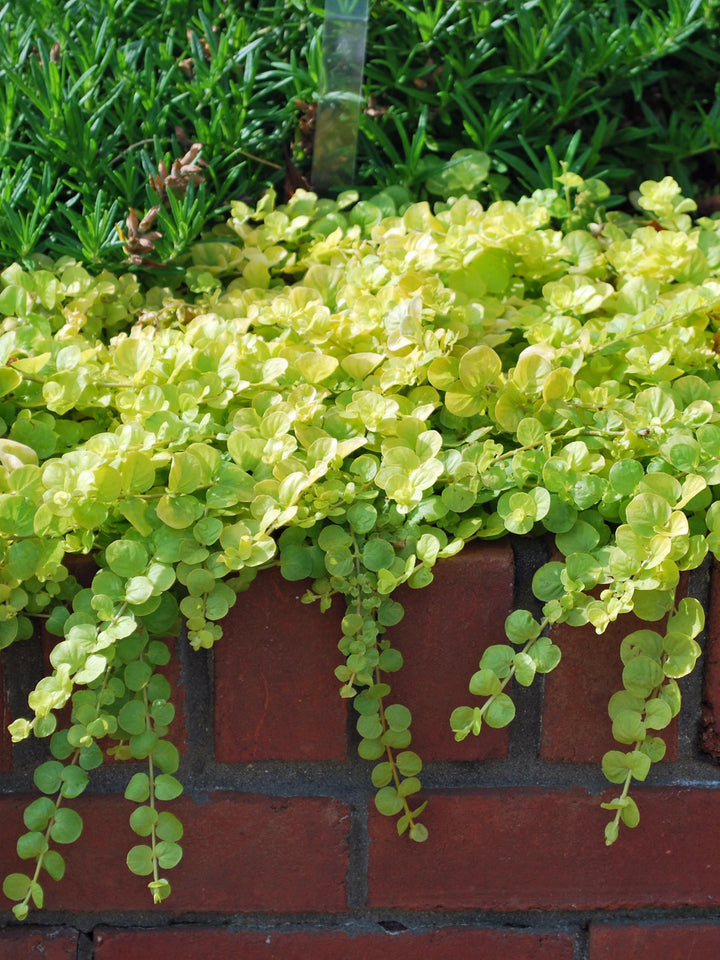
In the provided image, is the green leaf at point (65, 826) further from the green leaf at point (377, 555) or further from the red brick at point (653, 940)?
the red brick at point (653, 940)

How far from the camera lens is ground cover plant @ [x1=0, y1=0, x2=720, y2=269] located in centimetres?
127

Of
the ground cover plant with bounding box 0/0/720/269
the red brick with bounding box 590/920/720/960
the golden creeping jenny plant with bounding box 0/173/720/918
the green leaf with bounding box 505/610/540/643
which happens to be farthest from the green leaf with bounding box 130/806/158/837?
the ground cover plant with bounding box 0/0/720/269

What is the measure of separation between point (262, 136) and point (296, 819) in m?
0.97

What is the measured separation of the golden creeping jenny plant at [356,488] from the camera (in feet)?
2.60

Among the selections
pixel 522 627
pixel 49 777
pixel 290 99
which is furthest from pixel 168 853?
pixel 290 99

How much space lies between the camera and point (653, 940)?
934 millimetres

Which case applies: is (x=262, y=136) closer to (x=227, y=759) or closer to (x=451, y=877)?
(x=227, y=759)

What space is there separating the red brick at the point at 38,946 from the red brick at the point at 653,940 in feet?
1.73

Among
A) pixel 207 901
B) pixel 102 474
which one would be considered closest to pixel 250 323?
pixel 102 474

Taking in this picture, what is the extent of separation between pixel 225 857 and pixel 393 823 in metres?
0.17

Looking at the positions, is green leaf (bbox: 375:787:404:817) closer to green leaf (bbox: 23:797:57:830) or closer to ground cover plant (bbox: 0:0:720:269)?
green leaf (bbox: 23:797:57:830)

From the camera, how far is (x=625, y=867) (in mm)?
917

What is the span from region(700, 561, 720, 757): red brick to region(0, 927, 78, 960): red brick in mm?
665

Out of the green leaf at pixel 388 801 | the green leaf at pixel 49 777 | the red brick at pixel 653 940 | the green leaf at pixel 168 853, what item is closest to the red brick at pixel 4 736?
the green leaf at pixel 49 777
